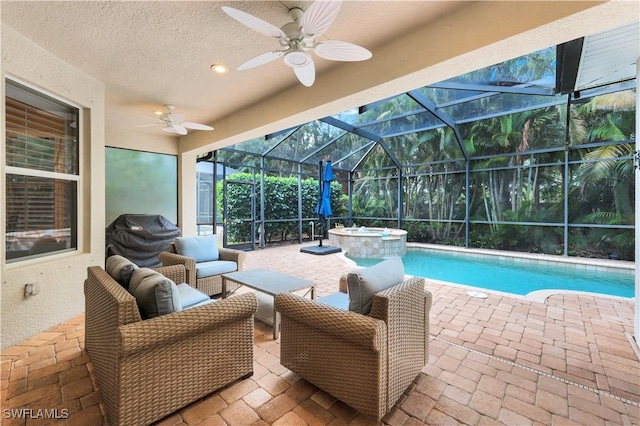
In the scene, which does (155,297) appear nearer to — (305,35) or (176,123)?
(305,35)

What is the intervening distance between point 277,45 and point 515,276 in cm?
627

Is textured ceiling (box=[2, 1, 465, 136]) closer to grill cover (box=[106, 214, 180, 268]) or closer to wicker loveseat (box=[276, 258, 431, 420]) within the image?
wicker loveseat (box=[276, 258, 431, 420])

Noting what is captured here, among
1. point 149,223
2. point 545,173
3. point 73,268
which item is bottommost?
point 73,268

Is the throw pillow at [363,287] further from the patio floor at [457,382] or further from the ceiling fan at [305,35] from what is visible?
the ceiling fan at [305,35]

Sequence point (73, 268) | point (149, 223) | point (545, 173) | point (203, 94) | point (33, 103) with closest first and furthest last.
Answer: point (33, 103)
point (73, 268)
point (203, 94)
point (149, 223)
point (545, 173)

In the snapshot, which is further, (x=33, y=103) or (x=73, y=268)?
(x=73, y=268)

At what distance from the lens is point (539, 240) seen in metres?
7.63

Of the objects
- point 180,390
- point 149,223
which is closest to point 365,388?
point 180,390

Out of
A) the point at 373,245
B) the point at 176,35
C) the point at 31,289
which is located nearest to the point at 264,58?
the point at 176,35

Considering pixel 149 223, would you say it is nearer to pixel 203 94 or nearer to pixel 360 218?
pixel 203 94

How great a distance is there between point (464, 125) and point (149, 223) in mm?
8571

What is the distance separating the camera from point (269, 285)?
10.0ft

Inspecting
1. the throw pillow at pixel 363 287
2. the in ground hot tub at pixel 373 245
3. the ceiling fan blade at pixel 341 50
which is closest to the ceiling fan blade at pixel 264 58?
the ceiling fan blade at pixel 341 50

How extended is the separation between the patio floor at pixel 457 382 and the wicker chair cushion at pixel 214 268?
1170 mm
